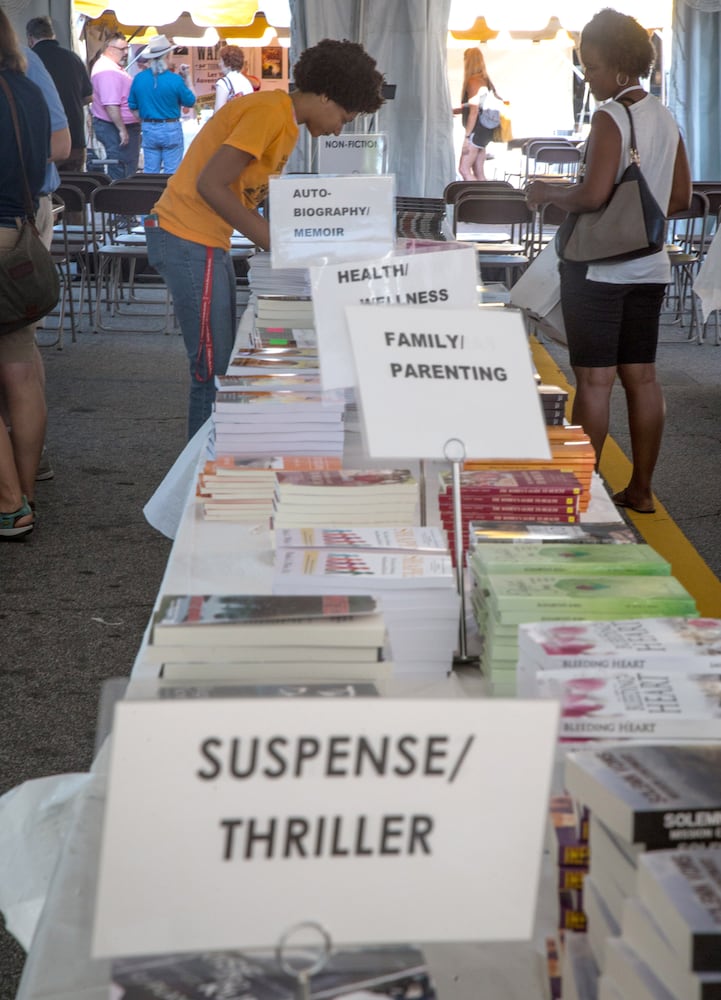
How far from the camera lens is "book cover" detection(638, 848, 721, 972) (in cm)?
74

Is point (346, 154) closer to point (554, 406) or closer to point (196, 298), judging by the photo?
point (196, 298)

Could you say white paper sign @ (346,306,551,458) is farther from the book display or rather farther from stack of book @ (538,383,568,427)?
stack of book @ (538,383,568,427)

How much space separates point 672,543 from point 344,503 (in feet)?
7.94

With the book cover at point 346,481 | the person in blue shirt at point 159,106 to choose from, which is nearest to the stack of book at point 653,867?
the book cover at point 346,481

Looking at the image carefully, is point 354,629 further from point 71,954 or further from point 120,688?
point 71,954

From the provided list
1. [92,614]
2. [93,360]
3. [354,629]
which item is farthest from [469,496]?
[93,360]

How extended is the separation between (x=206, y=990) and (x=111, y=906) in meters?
0.10

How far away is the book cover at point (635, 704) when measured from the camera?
46.5 inches

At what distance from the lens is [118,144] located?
38.7 ft


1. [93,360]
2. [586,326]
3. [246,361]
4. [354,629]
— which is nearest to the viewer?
[354,629]

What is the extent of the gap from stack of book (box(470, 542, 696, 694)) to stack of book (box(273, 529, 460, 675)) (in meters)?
0.05

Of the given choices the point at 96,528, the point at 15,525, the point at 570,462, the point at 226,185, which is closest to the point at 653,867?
the point at 570,462

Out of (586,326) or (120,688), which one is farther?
(586,326)

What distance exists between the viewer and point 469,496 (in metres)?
1.95
